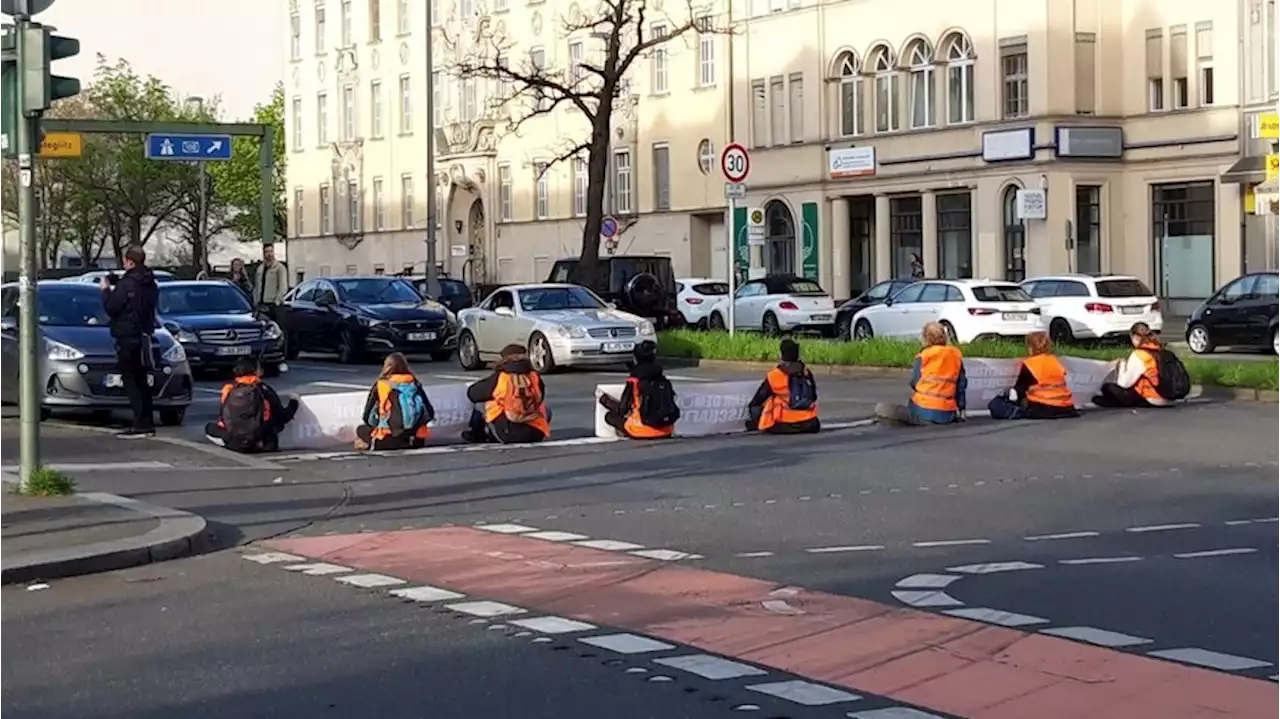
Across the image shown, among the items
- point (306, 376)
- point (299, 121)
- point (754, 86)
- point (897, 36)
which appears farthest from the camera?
point (299, 121)

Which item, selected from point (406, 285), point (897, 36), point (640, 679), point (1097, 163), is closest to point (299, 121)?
point (897, 36)

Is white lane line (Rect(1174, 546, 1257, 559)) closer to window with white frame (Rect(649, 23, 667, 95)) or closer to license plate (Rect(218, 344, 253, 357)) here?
license plate (Rect(218, 344, 253, 357))

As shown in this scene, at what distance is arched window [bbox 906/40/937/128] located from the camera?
181 feet

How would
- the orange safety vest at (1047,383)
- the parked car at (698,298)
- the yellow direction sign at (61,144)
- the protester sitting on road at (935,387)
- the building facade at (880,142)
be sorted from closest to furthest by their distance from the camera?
the protester sitting on road at (935,387) → the orange safety vest at (1047,383) → the yellow direction sign at (61,144) → the parked car at (698,298) → the building facade at (880,142)

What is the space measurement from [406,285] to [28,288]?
23.0 meters

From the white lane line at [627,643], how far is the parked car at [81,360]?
489 inches

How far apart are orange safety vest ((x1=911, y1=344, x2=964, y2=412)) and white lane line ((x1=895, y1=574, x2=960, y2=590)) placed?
35.0 feet

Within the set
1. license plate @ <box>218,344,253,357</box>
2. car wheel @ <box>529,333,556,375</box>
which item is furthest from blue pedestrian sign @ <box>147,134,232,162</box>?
license plate @ <box>218,344,253,357</box>

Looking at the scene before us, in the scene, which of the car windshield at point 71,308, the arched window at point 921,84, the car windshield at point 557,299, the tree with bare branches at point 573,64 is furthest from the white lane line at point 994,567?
the arched window at point 921,84

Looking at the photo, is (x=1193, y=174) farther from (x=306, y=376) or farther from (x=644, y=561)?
(x=644, y=561)

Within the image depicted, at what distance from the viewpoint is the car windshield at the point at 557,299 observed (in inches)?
1336

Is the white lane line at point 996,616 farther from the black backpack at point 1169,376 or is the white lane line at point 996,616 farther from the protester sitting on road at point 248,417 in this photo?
the black backpack at point 1169,376

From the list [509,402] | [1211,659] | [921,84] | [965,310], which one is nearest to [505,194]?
[921,84]

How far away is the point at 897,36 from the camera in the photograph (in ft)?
184
